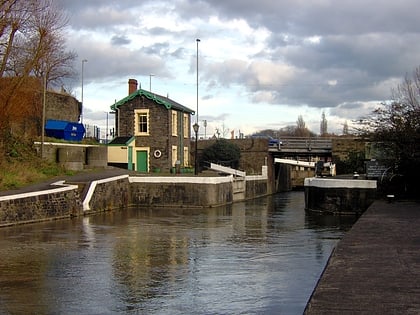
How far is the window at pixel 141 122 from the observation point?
39125mm

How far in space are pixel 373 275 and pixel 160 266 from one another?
16.5 feet

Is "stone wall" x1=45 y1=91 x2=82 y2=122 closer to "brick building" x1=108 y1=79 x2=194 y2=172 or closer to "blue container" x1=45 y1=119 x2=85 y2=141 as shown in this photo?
"blue container" x1=45 y1=119 x2=85 y2=141

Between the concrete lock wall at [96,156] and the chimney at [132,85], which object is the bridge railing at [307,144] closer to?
the chimney at [132,85]

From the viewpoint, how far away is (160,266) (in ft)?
40.8

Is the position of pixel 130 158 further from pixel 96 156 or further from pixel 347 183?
pixel 347 183

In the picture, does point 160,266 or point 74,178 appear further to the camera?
point 74,178

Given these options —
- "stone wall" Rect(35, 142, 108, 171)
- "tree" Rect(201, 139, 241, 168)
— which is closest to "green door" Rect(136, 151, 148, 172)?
"stone wall" Rect(35, 142, 108, 171)

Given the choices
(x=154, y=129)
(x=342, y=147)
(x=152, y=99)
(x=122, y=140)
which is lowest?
(x=342, y=147)

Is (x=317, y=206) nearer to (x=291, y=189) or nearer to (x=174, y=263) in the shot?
(x=174, y=263)

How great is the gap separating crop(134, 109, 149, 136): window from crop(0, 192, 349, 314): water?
17.3 meters

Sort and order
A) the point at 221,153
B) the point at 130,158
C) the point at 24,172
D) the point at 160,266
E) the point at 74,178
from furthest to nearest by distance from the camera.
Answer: the point at 221,153 < the point at 130,158 < the point at 74,178 < the point at 24,172 < the point at 160,266

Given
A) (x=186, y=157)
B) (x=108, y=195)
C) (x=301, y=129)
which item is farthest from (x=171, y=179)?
(x=301, y=129)

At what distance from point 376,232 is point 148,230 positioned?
323 inches

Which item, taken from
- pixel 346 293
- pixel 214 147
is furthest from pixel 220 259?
pixel 214 147
